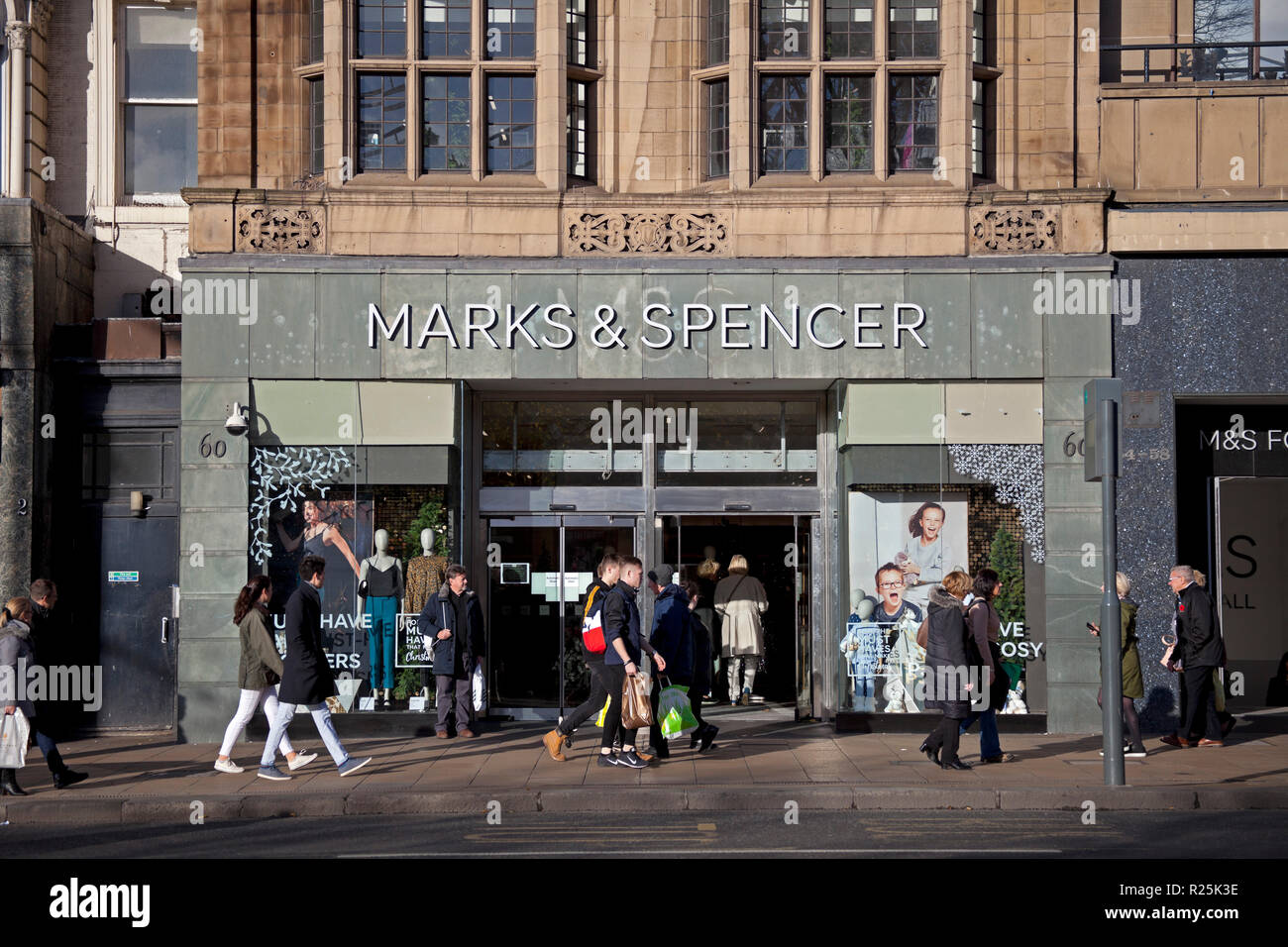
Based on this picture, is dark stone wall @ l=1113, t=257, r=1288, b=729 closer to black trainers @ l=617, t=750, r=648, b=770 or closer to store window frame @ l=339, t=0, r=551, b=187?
black trainers @ l=617, t=750, r=648, b=770

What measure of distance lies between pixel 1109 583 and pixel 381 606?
304 inches

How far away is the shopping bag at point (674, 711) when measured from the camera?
13.0 meters

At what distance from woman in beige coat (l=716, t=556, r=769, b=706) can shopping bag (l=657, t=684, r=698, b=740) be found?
10.8 ft

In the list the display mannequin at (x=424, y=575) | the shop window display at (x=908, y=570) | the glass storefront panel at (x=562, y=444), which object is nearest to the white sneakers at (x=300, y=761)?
the display mannequin at (x=424, y=575)

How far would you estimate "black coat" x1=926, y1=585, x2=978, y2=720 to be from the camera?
12.3m

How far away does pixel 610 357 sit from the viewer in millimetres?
15438

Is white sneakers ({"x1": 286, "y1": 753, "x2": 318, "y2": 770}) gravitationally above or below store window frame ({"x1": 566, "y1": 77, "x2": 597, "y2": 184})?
below

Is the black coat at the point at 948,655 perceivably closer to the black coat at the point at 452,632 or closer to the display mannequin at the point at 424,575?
the black coat at the point at 452,632

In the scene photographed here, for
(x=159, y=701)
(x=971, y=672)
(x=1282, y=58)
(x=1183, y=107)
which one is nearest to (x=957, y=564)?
(x=971, y=672)

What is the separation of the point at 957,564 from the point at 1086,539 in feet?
4.62

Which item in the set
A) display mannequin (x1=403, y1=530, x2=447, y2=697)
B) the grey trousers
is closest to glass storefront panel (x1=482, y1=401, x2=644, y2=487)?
display mannequin (x1=403, y1=530, x2=447, y2=697)
